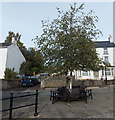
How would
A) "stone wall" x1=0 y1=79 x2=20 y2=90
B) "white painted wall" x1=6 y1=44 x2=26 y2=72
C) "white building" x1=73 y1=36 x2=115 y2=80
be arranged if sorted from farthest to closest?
"white building" x1=73 y1=36 x2=115 y2=80
"white painted wall" x1=6 y1=44 x2=26 y2=72
"stone wall" x1=0 y1=79 x2=20 y2=90

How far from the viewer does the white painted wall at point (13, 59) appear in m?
26.8

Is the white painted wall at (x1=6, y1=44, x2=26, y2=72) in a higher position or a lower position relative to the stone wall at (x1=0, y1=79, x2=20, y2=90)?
higher

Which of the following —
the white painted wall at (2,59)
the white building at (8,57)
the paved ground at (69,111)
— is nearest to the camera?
the paved ground at (69,111)

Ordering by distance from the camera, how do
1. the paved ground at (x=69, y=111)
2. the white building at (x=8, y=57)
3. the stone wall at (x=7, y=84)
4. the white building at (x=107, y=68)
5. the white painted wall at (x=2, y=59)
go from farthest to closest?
the white building at (x=107, y=68), the white building at (x=8, y=57), the white painted wall at (x=2, y=59), the stone wall at (x=7, y=84), the paved ground at (x=69, y=111)

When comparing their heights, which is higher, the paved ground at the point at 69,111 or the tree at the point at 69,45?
the tree at the point at 69,45

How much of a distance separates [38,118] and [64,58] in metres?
4.02

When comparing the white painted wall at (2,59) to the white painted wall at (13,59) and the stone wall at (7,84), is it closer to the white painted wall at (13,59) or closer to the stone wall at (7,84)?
the white painted wall at (13,59)

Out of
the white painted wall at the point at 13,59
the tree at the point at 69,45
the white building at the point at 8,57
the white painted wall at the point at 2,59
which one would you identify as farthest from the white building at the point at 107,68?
the tree at the point at 69,45

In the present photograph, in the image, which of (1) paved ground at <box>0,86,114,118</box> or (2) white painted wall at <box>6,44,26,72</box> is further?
(2) white painted wall at <box>6,44,26,72</box>

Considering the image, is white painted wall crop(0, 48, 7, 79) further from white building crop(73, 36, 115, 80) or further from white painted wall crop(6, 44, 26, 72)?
white building crop(73, 36, 115, 80)

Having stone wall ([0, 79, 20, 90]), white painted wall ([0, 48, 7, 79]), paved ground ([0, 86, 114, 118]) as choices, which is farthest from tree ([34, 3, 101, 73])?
white painted wall ([0, 48, 7, 79])

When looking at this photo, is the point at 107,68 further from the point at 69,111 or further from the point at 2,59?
the point at 69,111

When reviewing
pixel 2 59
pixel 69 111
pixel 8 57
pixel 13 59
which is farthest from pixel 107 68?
pixel 69 111

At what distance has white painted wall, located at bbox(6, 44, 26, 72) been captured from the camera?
88.0 ft
